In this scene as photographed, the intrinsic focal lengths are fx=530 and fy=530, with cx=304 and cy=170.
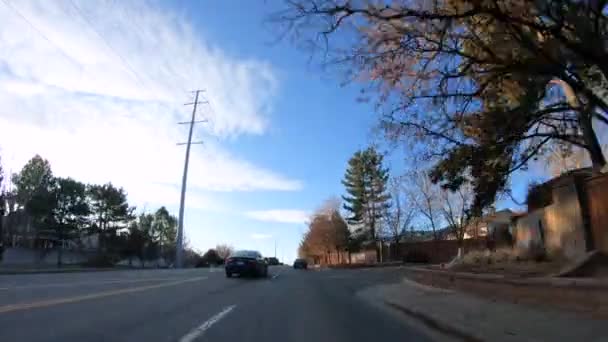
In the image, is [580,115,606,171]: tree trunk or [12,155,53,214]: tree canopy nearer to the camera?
[580,115,606,171]: tree trunk

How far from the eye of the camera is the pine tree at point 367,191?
7451 centimetres

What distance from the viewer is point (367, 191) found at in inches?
2963

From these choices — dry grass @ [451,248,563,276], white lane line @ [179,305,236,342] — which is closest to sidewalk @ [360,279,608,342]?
dry grass @ [451,248,563,276]

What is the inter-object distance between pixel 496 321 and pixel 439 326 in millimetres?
1103

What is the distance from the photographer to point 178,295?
47.5 feet

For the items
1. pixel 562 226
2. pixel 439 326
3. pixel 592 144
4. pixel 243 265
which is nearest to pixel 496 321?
pixel 439 326

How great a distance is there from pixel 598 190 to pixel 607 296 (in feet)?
20.6

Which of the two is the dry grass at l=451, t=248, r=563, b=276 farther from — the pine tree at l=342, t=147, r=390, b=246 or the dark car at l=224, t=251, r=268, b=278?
the pine tree at l=342, t=147, r=390, b=246

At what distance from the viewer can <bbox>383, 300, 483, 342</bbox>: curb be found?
8.45 m

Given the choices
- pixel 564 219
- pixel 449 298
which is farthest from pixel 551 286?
pixel 564 219

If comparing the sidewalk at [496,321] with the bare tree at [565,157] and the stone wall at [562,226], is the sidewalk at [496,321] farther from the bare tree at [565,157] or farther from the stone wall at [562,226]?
the bare tree at [565,157]

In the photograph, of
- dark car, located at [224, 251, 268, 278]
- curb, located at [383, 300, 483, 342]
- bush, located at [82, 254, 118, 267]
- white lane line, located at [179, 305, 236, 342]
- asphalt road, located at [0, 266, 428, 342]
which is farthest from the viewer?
bush, located at [82, 254, 118, 267]

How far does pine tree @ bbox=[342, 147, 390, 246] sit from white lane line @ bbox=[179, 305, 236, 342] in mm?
63736

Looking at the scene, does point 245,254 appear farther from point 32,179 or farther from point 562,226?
point 32,179
